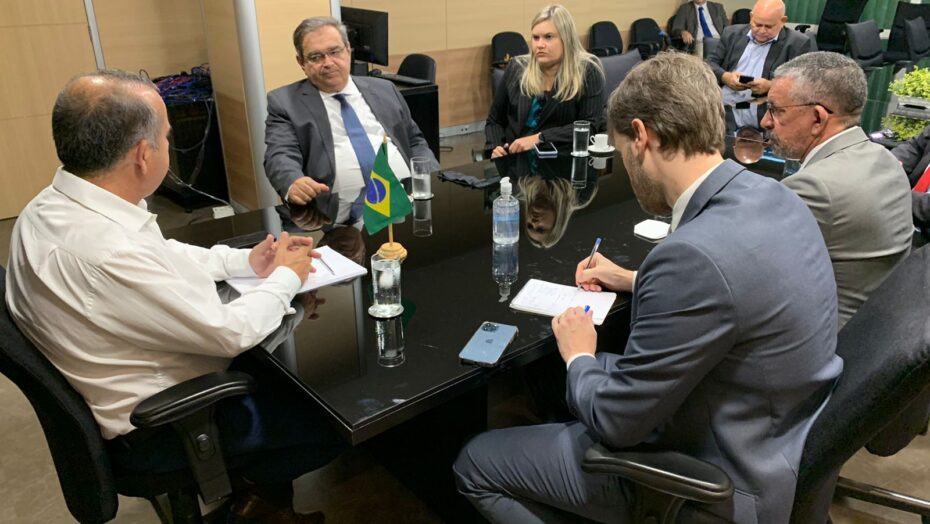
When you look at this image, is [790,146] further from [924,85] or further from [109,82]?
[109,82]

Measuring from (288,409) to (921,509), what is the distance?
1703mm

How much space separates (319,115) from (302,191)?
1.56 feet

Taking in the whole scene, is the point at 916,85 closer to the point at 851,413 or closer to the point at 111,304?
the point at 851,413

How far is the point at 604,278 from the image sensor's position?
168cm

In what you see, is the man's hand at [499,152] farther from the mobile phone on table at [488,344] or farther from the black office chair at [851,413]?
the black office chair at [851,413]

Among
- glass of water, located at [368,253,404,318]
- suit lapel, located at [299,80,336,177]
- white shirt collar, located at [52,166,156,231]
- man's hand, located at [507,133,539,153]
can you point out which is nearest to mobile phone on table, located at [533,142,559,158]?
man's hand, located at [507,133,539,153]

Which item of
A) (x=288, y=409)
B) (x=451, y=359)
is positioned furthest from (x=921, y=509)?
(x=288, y=409)

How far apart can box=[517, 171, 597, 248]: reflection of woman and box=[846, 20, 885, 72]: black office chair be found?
500 centimetres

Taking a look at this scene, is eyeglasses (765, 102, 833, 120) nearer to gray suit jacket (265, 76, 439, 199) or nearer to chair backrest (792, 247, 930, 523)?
chair backrest (792, 247, 930, 523)

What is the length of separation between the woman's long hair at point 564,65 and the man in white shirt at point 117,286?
2076mm

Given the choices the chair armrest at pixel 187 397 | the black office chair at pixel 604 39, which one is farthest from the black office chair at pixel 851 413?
the black office chair at pixel 604 39

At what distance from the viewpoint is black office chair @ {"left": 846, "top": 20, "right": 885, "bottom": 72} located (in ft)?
20.3

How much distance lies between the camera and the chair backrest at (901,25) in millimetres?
6801

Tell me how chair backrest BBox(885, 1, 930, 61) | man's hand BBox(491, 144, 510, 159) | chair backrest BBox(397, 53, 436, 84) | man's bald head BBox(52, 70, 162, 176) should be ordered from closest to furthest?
man's bald head BBox(52, 70, 162, 176), man's hand BBox(491, 144, 510, 159), chair backrest BBox(397, 53, 436, 84), chair backrest BBox(885, 1, 930, 61)
